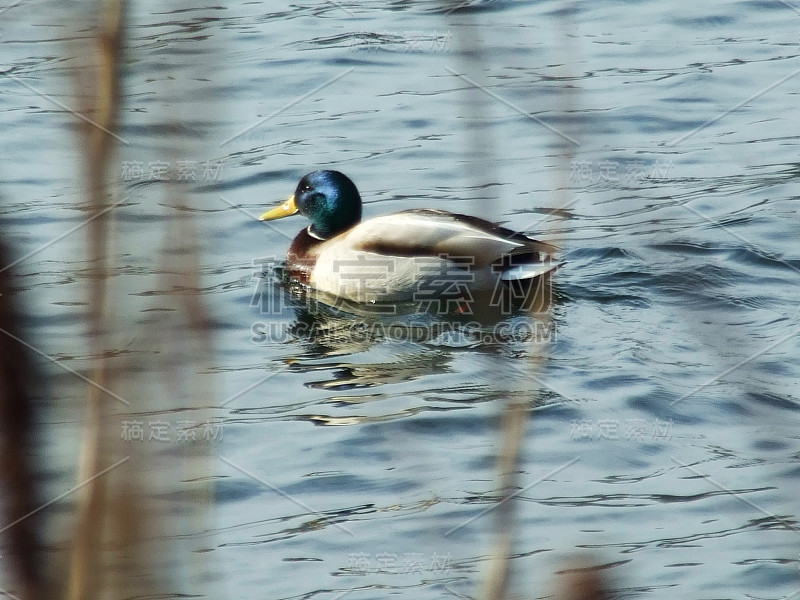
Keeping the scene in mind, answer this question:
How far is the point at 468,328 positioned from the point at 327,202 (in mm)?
1631

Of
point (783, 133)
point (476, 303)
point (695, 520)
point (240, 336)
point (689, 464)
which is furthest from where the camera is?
point (783, 133)

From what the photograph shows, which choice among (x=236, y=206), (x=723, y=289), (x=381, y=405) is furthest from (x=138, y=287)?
(x=236, y=206)

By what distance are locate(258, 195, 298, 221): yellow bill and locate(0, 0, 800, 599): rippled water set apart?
18cm

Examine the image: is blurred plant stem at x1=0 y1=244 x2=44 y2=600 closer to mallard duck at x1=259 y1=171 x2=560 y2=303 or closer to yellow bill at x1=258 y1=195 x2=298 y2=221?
mallard duck at x1=259 y1=171 x2=560 y2=303

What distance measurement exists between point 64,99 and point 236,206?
20.9 ft

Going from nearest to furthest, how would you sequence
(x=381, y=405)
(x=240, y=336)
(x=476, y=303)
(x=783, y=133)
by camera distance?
(x=381, y=405), (x=240, y=336), (x=476, y=303), (x=783, y=133)

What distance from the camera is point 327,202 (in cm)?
709

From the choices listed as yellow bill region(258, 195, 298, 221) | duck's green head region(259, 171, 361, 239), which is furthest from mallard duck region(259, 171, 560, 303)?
yellow bill region(258, 195, 298, 221)

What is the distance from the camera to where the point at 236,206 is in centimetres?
752

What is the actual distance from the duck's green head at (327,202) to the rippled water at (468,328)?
332 mm

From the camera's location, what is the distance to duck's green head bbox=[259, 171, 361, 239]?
7082 mm

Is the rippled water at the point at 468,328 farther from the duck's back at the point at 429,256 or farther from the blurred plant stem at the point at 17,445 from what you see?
the duck's back at the point at 429,256

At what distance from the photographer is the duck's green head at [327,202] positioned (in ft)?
23.2

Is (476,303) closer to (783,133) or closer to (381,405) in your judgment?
(381,405)
